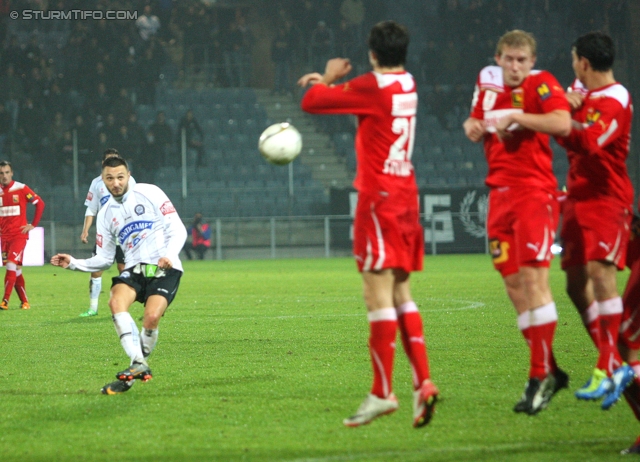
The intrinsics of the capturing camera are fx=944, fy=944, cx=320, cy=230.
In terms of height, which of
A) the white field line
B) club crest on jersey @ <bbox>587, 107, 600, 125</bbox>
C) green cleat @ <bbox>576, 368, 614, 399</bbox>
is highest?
club crest on jersey @ <bbox>587, 107, 600, 125</bbox>

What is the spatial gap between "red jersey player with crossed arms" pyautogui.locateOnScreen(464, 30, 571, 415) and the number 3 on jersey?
0.49m

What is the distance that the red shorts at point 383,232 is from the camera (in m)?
4.97

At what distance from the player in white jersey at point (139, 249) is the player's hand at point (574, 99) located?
3179 mm

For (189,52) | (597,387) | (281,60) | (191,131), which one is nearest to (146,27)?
(189,52)

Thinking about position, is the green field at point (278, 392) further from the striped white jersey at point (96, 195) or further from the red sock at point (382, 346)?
the striped white jersey at point (96, 195)

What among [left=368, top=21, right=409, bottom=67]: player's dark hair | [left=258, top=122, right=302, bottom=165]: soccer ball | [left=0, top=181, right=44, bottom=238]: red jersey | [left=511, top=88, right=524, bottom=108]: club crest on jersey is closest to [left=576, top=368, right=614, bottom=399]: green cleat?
[left=511, top=88, right=524, bottom=108]: club crest on jersey

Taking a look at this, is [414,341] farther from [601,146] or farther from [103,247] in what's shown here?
[103,247]

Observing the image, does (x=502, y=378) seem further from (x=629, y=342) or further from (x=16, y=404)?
(x=16, y=404)

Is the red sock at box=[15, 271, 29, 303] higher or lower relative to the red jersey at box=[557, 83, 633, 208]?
lower

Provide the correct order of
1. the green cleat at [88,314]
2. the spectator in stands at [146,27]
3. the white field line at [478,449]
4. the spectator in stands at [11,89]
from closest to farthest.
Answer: the white field line at [478,449] < the green cleat at [88,314] < the spectator in stands at [11,89] < the spectator in stands at [146,27]

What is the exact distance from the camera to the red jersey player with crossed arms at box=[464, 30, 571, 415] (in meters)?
5.13

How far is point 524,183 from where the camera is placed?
525 centimetres

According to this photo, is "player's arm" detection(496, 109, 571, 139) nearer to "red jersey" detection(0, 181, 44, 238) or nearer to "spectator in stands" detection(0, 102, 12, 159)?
"red jersey" detection(0, 181, 44, 238)

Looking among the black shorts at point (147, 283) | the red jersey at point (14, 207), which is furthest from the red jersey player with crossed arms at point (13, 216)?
the black shorts at point (147, 283)
